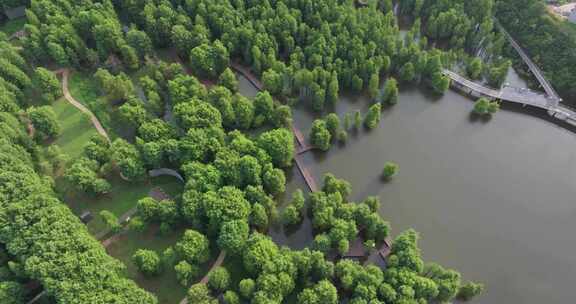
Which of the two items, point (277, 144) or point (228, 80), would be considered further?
point (228, 80)

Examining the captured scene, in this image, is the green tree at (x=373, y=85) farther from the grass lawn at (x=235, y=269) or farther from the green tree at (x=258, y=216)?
the grass lawn at (x=235, y=269)

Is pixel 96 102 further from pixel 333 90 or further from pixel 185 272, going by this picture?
pixel 333 90

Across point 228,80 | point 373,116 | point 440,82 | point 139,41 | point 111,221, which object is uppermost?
point 440,82

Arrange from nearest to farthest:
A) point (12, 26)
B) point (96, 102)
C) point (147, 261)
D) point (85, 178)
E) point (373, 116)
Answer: point (147, 261) → point (85, 178) → point (373, 116) → point (96, 102) → point (12, 26)

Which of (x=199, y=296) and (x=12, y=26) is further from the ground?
(x=12, y=26)

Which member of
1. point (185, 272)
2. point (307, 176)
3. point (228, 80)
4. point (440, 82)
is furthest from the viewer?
point (440, 82)

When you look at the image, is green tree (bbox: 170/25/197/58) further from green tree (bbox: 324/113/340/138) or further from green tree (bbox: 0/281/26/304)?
green tree (bbox: 0/281/26/304)

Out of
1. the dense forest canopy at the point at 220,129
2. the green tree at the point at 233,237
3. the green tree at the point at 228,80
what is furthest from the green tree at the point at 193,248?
the green tree at the point at 228,80

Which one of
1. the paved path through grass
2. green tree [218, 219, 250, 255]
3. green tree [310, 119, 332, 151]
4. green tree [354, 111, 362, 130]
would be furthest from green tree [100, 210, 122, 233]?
green tree [354, 111, 362, 130]

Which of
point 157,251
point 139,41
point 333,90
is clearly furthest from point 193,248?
point 139,41
